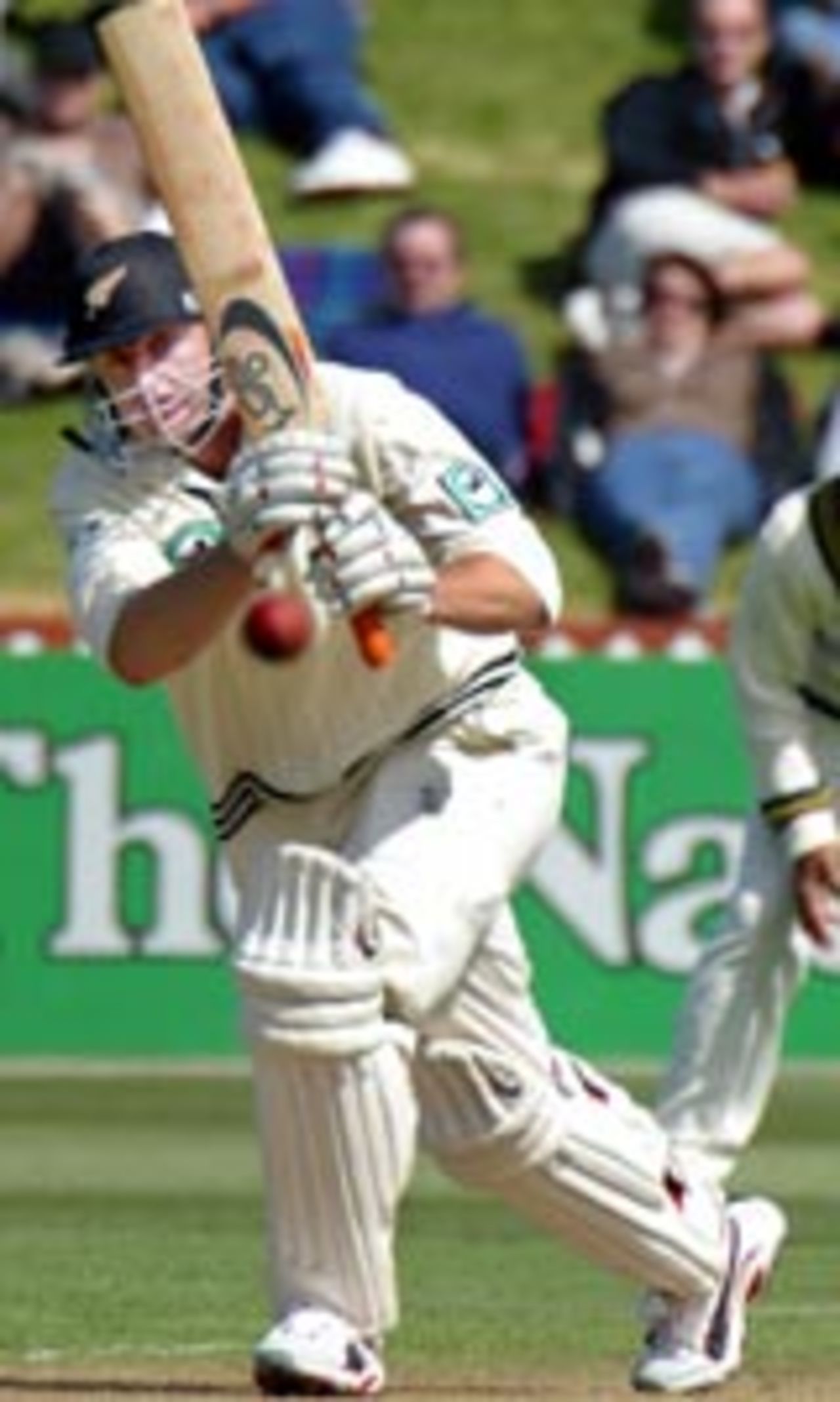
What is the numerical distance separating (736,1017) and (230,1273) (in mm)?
1033

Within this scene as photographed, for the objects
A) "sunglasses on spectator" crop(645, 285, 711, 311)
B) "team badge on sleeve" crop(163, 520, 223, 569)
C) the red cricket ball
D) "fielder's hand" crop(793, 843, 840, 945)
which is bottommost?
"sunglasses on spectator" crop(645, 285, 711, 311)

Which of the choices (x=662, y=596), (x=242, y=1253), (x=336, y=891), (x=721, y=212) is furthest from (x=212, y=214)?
(x=721, y=212)

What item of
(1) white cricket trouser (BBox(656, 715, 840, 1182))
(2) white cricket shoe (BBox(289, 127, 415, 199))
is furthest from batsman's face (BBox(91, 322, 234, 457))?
(2) white cricket shoe (BBox(289, 127, 415, 199))

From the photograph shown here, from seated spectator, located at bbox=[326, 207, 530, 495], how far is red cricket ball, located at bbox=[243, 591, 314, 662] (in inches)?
365

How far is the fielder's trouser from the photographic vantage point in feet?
30.0

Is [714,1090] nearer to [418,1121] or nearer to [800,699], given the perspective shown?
[800,699]

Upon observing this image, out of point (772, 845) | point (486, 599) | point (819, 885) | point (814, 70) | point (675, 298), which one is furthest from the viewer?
point (814, 70)

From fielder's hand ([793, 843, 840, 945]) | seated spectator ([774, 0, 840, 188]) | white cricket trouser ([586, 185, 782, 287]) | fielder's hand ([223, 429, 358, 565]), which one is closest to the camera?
fielder's hand ([223, 429, 358, 565])

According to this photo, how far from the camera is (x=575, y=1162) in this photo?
7152 mm

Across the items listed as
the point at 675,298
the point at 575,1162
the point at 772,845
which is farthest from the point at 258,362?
the point at 675,298

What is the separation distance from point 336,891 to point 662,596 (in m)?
8.74

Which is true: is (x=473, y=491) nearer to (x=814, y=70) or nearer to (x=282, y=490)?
(x=282, y=490)

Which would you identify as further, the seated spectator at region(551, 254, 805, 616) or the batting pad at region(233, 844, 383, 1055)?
the seated spectator at region(551, 254, 805, 616)

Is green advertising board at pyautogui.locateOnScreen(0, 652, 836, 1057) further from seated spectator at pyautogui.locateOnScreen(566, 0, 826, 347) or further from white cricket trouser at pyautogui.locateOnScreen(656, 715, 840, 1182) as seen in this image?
white cricket trouser at pyautogui.locateOnScreen(656, 715, 840, 1182)
